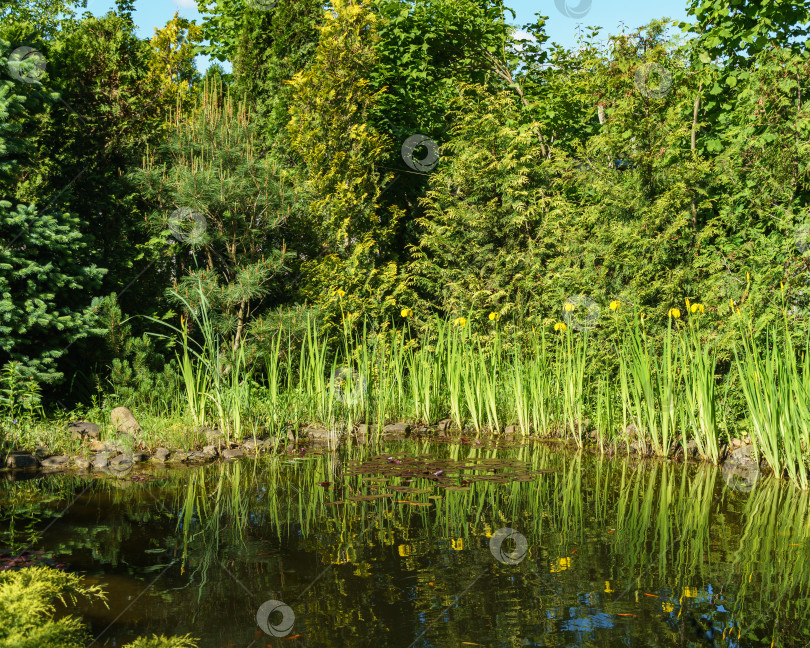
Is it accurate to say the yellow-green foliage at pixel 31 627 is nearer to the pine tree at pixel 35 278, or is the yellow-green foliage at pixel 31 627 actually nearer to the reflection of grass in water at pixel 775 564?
the reflection of grass in water at pixel 775 564

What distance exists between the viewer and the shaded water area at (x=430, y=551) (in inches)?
92.5

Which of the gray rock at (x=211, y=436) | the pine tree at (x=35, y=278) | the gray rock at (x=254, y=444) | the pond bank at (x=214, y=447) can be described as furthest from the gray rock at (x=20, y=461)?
the gray rock at (x=254, y=444)

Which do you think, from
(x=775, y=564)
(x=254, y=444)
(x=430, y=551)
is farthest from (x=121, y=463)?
(x=775, y=564)

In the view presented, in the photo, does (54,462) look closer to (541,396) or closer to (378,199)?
(541,396)

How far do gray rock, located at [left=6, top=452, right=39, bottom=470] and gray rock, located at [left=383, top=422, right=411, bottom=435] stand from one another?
2883 millimetres

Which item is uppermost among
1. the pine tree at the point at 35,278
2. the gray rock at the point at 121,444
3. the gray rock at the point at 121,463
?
the pine tree at the point at 35,278

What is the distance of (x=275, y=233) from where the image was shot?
730 cm

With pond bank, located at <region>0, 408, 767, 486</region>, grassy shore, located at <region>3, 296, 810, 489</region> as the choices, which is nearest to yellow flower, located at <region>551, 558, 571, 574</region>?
grassy shore, located at <region>3, 296, 810, 489</region>

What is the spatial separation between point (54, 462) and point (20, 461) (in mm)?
233

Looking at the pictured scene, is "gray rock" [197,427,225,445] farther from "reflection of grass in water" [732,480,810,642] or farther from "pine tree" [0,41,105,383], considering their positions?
"reflection of grass in water" [732,480,810,642]

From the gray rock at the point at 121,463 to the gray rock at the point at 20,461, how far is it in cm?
58

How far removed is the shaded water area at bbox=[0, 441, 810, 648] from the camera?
7.71 feet

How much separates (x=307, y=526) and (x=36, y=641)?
1.91m

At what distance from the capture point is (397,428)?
246 inches
